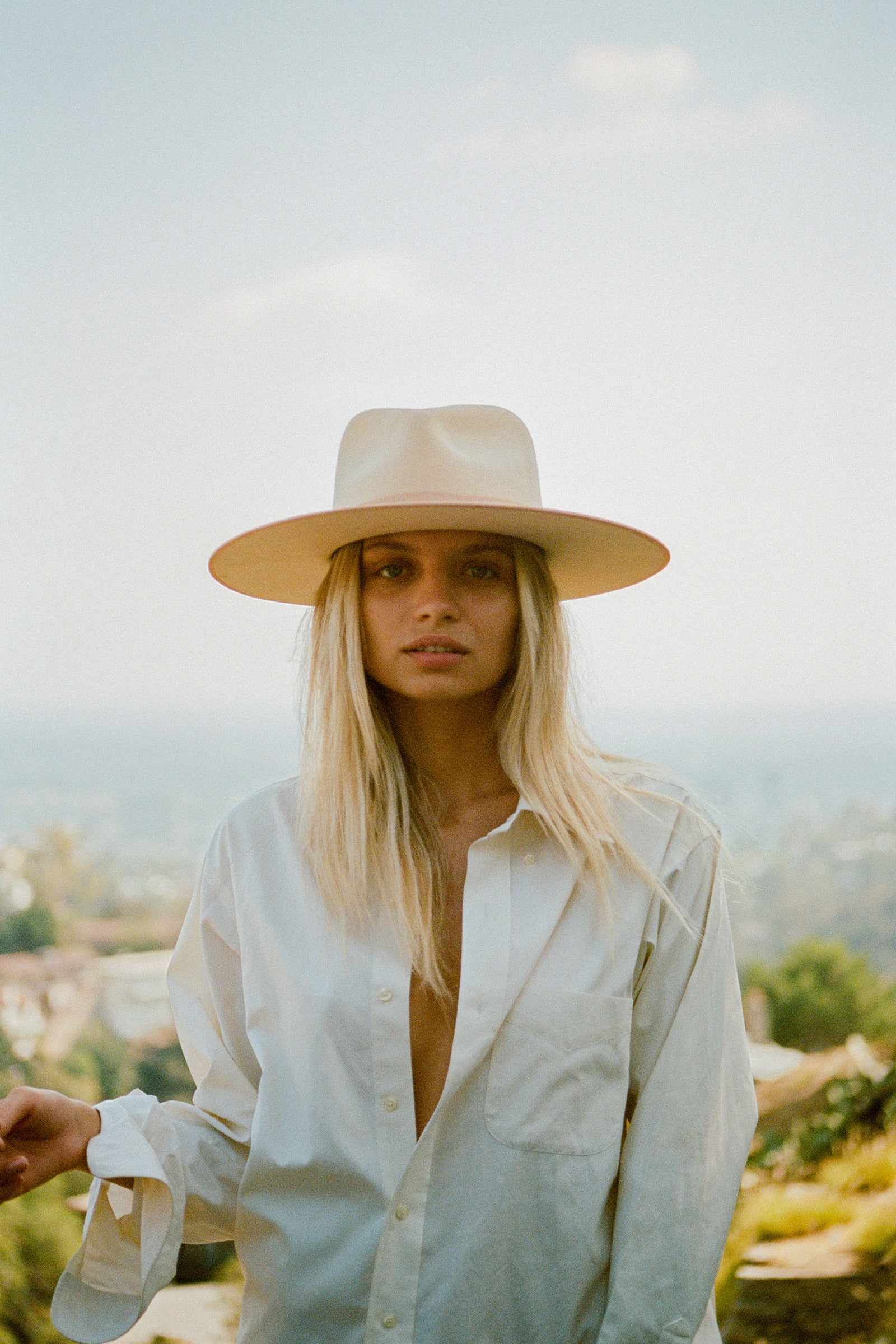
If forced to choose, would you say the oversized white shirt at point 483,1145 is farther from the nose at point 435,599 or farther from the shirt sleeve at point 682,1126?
the nose at point 435,599

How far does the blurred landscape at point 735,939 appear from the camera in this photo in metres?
Answer: 2.82

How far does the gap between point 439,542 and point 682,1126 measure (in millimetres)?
778

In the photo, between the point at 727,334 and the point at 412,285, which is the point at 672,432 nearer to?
the point at 727,334

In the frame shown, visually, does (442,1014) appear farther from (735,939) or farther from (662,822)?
(735,939)

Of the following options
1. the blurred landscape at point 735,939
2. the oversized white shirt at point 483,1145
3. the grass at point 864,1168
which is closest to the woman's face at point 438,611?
the oversized white shirt at point 483,1145

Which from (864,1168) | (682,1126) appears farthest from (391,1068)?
(864,1168)

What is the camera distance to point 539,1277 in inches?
53.6

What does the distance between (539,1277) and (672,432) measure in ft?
8.28

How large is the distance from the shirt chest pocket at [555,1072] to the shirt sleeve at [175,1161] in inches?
13.8

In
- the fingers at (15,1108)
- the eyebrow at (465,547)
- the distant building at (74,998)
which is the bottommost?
the distant building at (74,998)

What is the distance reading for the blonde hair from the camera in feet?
4.81

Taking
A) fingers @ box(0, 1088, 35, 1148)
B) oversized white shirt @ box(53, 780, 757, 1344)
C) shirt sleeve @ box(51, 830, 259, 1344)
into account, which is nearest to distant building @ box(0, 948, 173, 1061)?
shirt sleeve @ box(51, 830, 259, 1344)

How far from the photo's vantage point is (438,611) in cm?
142

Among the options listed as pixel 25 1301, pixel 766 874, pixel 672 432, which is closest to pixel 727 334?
pixel 672 432
